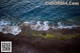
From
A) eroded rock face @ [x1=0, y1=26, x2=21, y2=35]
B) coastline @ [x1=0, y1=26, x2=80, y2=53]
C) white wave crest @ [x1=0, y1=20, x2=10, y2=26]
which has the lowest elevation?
coastline @ [x1=0, y1=26, x2=80, y2=53]

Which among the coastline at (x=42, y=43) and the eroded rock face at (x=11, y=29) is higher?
the eroded rock face at (x=11, y=29)

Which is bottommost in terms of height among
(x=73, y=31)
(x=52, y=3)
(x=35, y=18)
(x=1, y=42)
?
(x=1, y=42)

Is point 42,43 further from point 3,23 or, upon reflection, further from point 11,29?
point 3,23

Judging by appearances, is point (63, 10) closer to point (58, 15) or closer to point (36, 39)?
point (58, 15)

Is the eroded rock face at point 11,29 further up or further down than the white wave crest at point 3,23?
further down

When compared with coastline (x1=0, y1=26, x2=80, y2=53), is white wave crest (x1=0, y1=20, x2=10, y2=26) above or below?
above

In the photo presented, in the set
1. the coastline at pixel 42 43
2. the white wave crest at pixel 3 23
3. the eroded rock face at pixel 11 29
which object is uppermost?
the white wave crest at pixel 3 23

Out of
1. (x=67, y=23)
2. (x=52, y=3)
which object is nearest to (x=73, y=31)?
(x=67, y=23)

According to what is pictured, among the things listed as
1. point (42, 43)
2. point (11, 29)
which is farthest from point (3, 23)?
point (42, 43)

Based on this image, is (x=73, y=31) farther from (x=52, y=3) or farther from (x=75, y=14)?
(x=52, y=3)

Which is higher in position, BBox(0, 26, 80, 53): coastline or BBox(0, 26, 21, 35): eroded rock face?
BBox(0, 26, 21, 35): eroded rock face

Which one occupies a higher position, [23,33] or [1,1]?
[1,1]
